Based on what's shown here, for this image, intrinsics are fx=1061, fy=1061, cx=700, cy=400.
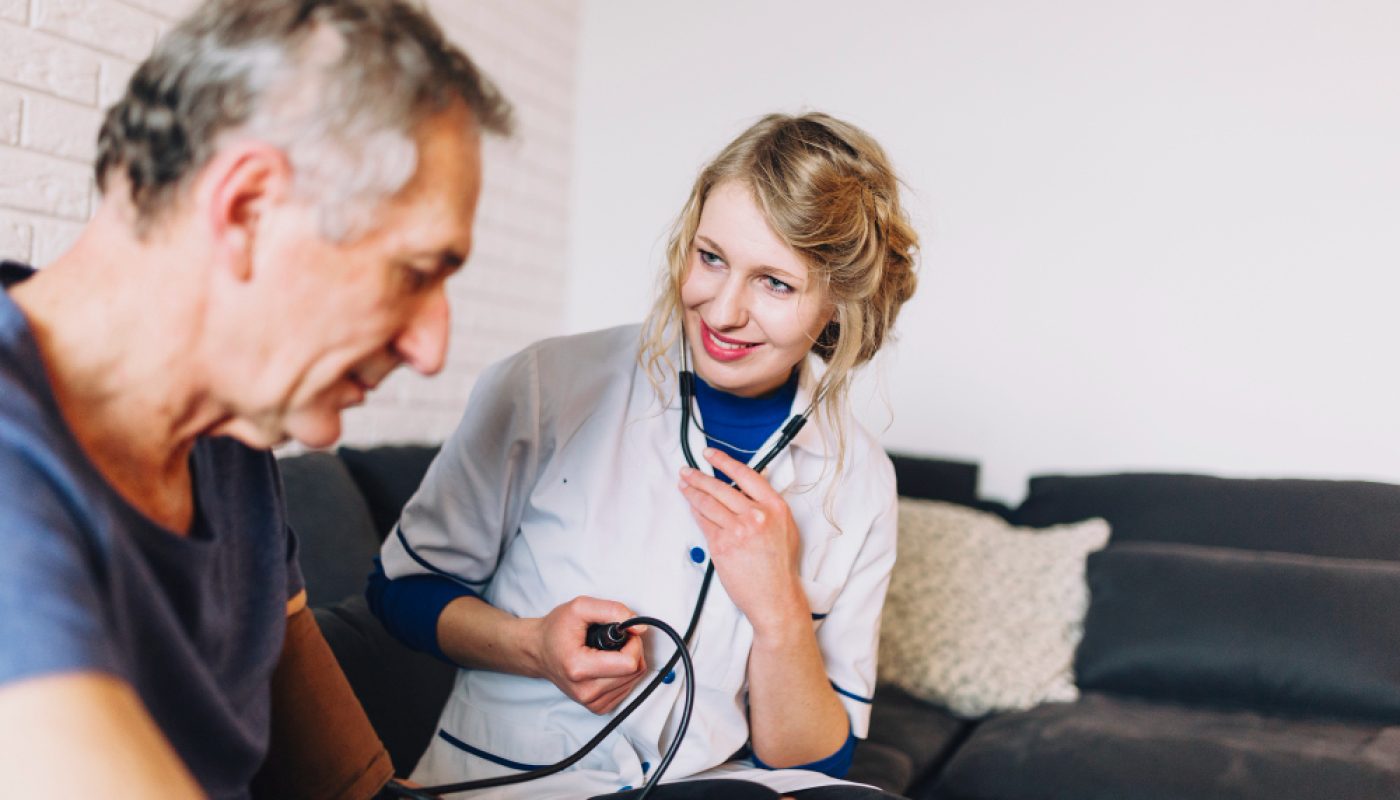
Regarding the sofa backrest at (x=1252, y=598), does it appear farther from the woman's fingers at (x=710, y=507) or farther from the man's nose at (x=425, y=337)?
the man's nose at (x=425, y=337)

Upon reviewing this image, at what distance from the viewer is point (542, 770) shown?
109 cm

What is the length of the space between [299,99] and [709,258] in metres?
0.75

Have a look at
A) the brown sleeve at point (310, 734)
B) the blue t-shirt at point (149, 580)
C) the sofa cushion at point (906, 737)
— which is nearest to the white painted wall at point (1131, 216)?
the sofa cushion at point (906, 737)

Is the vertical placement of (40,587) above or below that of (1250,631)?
above

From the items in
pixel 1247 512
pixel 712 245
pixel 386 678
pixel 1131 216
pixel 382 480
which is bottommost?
pixel 386 678

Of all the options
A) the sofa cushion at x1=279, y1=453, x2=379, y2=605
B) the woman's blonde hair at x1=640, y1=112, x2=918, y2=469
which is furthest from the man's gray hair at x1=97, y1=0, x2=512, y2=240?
the sofa cushion at x1=279, y1=453, x2=379, y2=605

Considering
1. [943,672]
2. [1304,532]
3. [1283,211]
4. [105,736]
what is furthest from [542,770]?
[1283,211]

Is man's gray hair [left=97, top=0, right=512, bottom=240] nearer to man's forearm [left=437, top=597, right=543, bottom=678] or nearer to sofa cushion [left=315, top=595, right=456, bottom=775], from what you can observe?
man's forearm [left=437, top=597, right=543, bottom=678]

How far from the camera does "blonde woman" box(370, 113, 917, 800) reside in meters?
1.21

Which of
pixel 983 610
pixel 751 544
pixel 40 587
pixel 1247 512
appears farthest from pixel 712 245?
pixel 1247 512

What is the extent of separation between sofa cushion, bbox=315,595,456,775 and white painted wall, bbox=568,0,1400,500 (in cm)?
119

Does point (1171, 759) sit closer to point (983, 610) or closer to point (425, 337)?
point (983, 610)

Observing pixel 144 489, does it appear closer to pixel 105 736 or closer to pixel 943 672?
pixel 105 736

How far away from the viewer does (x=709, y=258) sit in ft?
4.28
